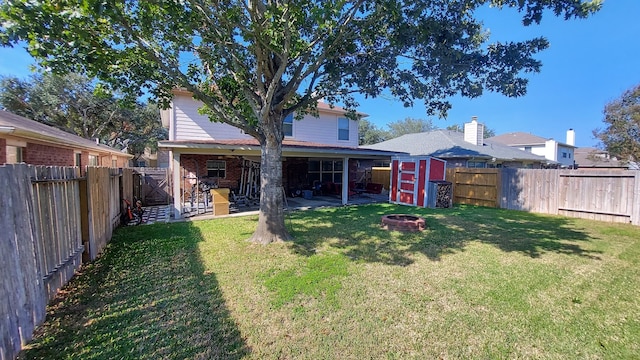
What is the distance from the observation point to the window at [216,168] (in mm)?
13020

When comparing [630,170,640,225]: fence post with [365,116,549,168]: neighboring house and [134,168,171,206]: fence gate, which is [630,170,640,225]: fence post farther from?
[134,168,171,206]: fence gate

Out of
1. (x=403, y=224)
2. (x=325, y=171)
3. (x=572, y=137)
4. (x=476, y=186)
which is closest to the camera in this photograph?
Result: (x=403, y=224)

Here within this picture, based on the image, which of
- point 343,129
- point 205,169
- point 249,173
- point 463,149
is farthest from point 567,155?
point 205,169

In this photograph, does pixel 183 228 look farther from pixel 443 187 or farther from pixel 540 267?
pixel 443 187

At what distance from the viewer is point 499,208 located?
1190cm

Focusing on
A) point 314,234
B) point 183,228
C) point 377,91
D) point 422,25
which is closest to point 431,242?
point 314,234

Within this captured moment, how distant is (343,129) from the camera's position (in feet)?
52.5

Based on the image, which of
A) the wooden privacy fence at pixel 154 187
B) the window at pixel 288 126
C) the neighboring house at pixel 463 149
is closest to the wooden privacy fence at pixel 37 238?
the wooden privacy fence at pixel 154 187

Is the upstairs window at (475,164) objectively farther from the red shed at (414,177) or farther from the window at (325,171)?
the window at (325,171)

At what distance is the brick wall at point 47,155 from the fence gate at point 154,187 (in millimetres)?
2625

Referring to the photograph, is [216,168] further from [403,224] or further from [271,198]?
[403,224]

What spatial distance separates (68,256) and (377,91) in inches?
288

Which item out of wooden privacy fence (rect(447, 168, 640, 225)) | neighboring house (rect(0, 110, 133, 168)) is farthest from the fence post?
neighboring house (rect(0, 110, 133, 168))

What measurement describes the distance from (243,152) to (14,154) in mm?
6694
